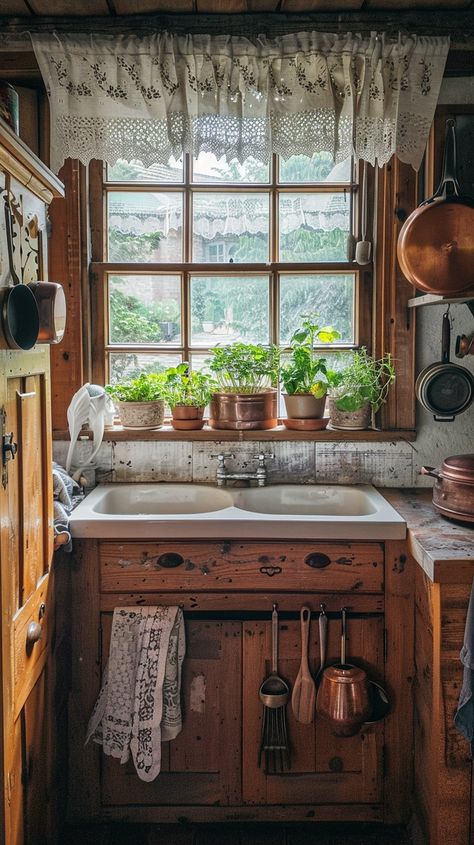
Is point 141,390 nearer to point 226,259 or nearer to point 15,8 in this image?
point 226,259

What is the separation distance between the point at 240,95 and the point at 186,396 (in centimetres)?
112

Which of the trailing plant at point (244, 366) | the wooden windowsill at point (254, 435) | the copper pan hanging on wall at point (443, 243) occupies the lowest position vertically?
the wooden windowsill at point (254, 435)

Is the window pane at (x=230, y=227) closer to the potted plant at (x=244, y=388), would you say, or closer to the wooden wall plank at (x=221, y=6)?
the potted plant at (x=244, y=388)

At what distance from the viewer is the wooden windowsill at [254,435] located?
8.79 feet

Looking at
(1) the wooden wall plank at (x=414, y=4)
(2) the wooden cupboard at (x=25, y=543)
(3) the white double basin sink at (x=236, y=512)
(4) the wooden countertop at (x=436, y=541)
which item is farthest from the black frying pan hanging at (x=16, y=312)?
(1) the wooden wall plank at (x=414, y=4)

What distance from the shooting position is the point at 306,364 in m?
2.67

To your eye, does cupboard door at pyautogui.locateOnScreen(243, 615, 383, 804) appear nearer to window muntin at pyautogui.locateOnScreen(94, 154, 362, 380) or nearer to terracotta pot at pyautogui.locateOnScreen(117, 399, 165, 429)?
terracotta pot at pyautogui.locateOnScreen(117, 399, 165, 429)

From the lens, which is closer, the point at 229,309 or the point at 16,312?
the point at 16,312

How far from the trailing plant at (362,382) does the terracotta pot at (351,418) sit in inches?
0.7

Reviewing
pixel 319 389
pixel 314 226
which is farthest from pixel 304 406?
pixel 314 226

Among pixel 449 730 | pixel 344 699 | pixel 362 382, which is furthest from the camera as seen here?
pixel 362 382

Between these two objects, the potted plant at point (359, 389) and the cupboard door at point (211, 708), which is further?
the potted plant at point (359, 389)

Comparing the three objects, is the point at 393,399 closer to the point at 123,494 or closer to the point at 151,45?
the point at 123,494

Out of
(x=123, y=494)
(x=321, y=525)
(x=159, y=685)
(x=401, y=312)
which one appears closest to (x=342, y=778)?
(x=159, y=685)
